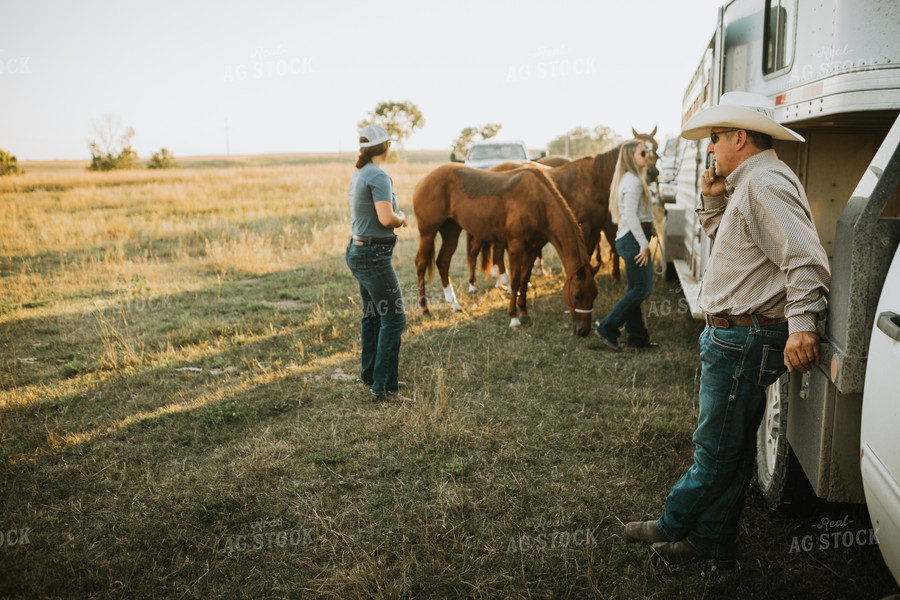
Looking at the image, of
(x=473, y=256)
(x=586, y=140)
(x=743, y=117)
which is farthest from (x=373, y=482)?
(x=586, y=140)

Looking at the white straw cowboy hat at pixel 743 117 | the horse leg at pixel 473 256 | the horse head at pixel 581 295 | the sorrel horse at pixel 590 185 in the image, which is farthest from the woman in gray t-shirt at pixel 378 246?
the horse leg at pixel 473 256

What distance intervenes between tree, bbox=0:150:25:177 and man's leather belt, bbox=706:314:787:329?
3983 cm

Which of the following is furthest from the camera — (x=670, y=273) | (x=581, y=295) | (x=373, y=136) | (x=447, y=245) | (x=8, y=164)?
(x=8, y=164)

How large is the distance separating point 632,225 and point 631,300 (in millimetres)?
752

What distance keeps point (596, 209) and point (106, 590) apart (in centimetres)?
682

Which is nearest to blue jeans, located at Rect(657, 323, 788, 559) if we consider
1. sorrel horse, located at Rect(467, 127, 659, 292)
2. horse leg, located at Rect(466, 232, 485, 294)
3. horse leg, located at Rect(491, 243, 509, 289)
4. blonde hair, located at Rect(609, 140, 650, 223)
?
blonde hair, located at Rect(609, 140, 650, 223)

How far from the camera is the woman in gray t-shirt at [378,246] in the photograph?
468 centimetres

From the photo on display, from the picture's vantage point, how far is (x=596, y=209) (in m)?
7.99

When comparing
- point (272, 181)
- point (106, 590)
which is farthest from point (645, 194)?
point (272, 181)

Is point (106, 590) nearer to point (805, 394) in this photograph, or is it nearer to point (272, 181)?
point (805, 394)

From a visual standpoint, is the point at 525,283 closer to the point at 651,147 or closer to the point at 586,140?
the point at 651,147

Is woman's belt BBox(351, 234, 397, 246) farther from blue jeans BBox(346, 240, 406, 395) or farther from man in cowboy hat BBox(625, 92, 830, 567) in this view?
man in cowboy hat BBox(625, 92, 830, 567)

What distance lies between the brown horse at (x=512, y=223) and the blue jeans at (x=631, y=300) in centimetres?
38

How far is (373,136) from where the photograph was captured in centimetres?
473
